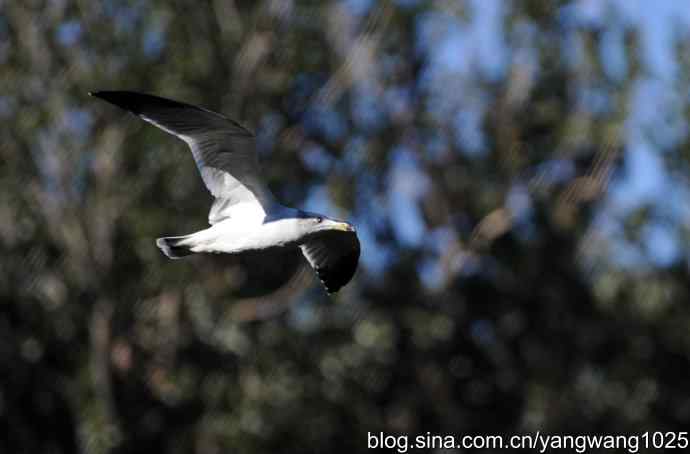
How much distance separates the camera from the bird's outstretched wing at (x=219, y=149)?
4.70m

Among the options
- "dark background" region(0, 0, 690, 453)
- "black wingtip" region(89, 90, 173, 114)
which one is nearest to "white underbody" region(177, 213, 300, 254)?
"black wingtip" region(89, 90, 173, 114)

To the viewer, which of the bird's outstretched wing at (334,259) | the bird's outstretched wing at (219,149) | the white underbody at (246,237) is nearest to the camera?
the white underbody at (246,237)

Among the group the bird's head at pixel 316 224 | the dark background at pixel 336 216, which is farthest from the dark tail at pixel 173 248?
the dark background at pixel 336 216

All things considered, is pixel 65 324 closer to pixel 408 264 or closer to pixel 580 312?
pixel 408 264

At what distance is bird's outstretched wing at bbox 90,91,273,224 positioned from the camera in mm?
4699

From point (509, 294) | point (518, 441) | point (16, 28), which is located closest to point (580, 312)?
point (509, 294)

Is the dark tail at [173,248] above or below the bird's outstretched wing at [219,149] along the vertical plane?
below

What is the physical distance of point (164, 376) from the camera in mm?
12234

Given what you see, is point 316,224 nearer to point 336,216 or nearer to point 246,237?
point 246,237

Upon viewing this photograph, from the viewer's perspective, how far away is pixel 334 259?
17.0 feet

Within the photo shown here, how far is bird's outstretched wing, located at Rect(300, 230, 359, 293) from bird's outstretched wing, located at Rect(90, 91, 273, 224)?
0.43m

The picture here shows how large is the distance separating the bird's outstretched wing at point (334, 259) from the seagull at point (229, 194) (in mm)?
170

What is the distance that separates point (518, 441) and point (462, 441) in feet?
1.75

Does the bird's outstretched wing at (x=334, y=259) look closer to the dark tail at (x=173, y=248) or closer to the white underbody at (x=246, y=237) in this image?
the white underbody at (x=246, y=237)
